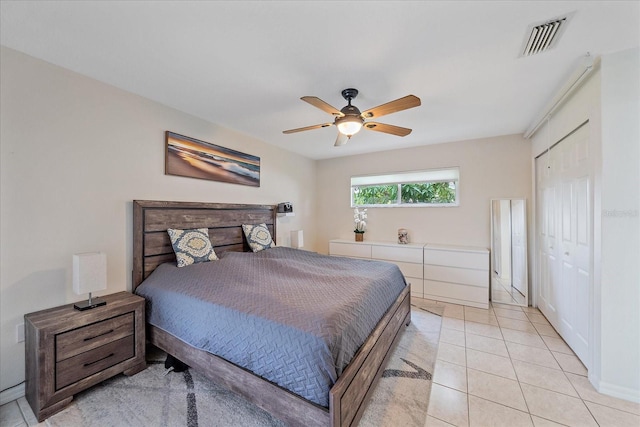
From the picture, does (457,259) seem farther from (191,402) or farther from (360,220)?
(191,402)

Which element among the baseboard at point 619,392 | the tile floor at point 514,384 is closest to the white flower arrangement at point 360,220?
the tile floor at point 514,384

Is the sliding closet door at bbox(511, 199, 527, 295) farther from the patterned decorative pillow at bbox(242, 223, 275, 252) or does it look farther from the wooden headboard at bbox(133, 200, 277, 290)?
the wooden headboard at bbox(133, 200, 277, 290)

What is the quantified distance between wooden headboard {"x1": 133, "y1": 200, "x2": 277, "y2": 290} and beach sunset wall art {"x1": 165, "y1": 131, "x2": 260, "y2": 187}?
0.38 m

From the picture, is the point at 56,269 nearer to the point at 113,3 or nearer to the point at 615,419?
the point at 113,3

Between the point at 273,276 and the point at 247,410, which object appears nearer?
the point at 247,410

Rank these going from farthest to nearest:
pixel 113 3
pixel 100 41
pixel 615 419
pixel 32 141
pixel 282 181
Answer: pixel 282 181
pixel 32 141
pixel 100 41
pixel 615 419
pixel 113 3

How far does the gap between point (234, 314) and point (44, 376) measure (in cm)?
130

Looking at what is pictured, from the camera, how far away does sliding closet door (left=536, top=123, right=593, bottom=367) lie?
6.97 ft

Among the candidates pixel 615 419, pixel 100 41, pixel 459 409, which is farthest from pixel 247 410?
pixel 100 41

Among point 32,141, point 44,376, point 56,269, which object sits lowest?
point 44,376

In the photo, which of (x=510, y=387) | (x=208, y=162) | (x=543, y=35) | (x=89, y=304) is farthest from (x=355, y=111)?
(x=89, y=304)

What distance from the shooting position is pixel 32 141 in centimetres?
188

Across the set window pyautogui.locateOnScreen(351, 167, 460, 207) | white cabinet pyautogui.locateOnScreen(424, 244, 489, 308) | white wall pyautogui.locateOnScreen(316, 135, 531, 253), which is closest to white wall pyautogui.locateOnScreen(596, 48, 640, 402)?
white cabinet pyautogui.locateOnScreen(424, 244, 489, 308)

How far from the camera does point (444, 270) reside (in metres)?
3.71
